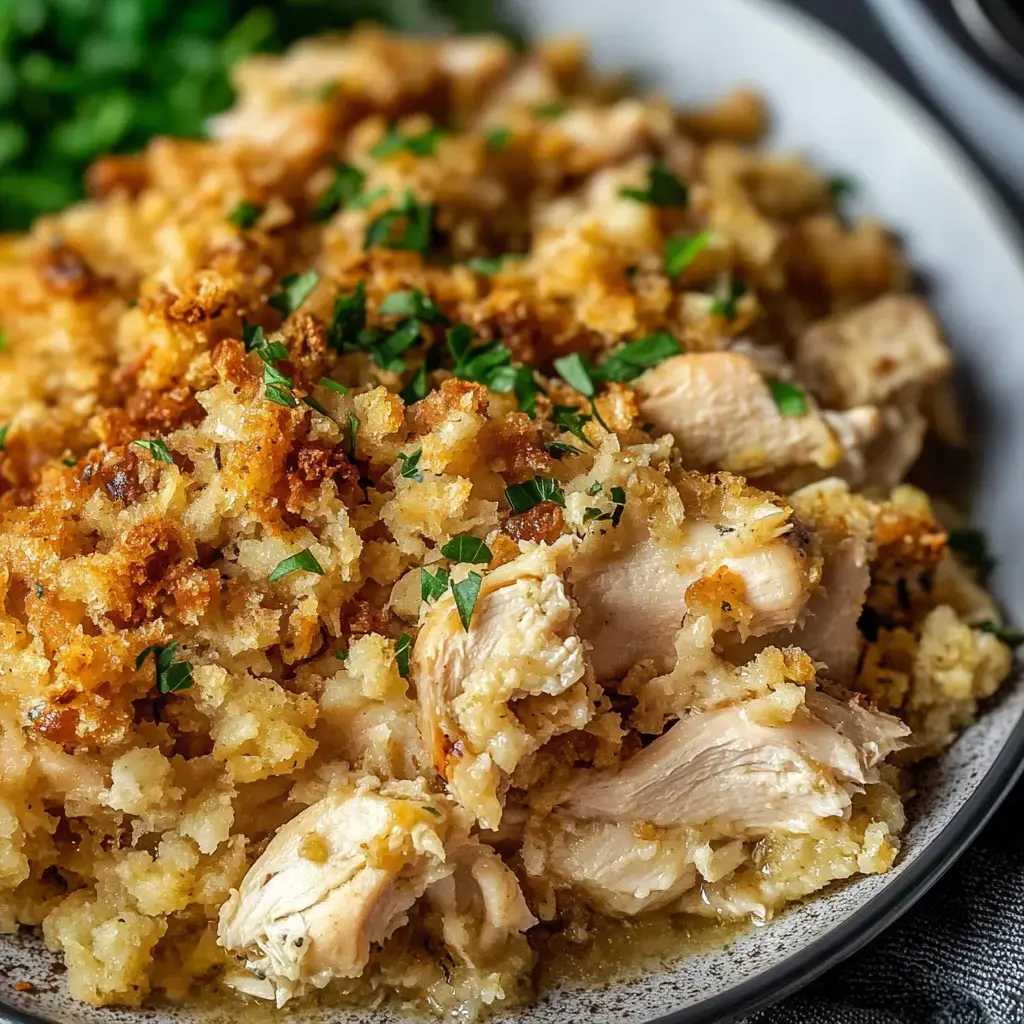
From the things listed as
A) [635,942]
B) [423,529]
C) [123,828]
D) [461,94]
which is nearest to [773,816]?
[635,942]

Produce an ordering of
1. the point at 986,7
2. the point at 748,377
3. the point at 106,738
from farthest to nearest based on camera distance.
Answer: the point at 986,7 < the point at 748,377 < the point at 106,738

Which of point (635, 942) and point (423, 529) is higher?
point (423, 529)

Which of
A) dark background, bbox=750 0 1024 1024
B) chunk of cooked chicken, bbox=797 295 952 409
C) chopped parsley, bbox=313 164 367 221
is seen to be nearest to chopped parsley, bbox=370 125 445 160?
chopped parsley, bbox=313 164 367 221

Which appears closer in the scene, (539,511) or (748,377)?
(539,511)

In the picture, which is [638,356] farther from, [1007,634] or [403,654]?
[1007,634]

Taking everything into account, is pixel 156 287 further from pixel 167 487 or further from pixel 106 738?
pixel 106 738

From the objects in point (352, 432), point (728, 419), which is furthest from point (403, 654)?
point (728, 419)

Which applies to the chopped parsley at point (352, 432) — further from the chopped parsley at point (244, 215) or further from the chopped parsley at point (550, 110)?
the chopped parsley at point (550, 110)
